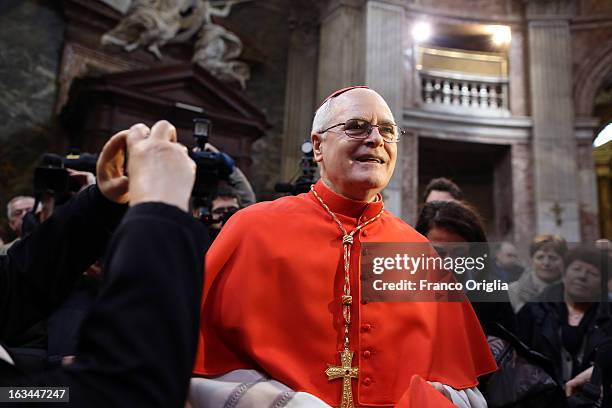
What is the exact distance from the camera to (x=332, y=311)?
1771 mm

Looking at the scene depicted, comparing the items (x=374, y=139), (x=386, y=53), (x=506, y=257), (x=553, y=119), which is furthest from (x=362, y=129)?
(x=553, y=119)

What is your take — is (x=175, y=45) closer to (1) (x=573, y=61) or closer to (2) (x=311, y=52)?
(2) (x=311, y=52)

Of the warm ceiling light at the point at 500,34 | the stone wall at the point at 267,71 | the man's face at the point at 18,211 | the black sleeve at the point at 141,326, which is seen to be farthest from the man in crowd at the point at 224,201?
the warm ceiling light at the point at 500,34

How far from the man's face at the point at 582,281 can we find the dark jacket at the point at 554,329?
0.08m

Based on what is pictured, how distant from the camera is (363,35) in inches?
412

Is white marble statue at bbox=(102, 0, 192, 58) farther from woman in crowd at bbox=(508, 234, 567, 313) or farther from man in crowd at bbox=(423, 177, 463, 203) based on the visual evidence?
woman in crowd at bbox=(508, 234, 567, 313)

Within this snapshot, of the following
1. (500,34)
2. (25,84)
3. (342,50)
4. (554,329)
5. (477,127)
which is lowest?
(554,329)

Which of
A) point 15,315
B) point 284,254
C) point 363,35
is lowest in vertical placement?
point 15,315

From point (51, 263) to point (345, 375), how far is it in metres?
0.91

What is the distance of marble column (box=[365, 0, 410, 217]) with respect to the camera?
33.3 ft

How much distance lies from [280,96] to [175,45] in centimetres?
253

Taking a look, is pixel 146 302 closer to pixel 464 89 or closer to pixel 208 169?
pixel 208 169

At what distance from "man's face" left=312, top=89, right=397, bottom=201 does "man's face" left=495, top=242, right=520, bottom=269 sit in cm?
227

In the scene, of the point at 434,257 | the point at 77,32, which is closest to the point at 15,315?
the point at 434,257
